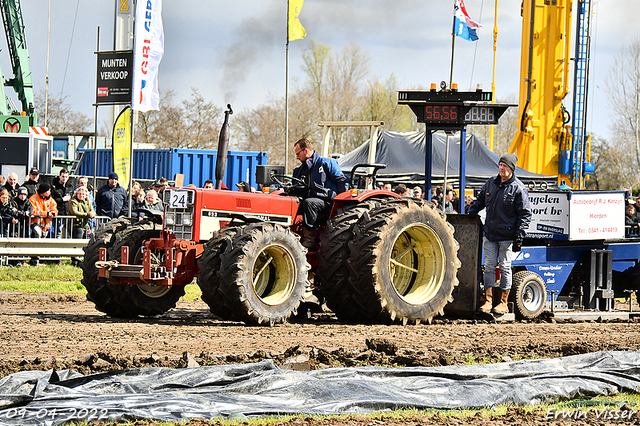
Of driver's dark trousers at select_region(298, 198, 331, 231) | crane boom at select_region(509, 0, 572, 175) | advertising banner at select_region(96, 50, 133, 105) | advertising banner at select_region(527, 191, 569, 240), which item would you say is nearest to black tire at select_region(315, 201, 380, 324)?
driver's dark trousers at select_region(298, 198, 331, 231)

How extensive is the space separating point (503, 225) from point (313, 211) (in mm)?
2404

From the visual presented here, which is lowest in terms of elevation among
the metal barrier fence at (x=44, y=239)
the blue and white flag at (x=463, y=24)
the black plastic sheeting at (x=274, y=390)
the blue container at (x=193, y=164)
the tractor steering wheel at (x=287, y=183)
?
the black plastic sheeting at (x=274, y=390)

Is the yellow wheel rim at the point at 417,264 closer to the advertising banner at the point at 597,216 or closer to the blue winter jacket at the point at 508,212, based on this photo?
the blue winter jacket at the point at 508,212

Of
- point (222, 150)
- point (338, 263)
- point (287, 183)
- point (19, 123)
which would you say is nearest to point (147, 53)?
point (287, 183)

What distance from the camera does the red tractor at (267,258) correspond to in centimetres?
912

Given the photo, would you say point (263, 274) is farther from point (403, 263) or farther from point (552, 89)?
point (552, 89)

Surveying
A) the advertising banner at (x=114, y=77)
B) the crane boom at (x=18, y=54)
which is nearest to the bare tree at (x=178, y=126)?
the crane boom at (x=18, y=54)

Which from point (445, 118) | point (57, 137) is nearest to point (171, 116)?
point (57, 137)

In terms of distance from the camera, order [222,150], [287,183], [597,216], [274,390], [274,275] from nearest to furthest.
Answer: [274,390] → [222,150] → [274,275] → [287,183] → [597,216]

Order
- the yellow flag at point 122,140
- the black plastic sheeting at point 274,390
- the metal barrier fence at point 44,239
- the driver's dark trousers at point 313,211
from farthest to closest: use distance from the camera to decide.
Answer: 1. the yellow flag at point 122,140
2. the metal barrier fence at point 44,239
3. the driver's dark trousers at point 313,211
4. the black plastic sheeting at point 274,390

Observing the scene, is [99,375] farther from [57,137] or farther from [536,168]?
[57,137]

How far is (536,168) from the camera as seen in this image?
2180 cm

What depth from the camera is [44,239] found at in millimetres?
16281

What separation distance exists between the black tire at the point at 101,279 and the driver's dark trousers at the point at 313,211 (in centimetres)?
217
